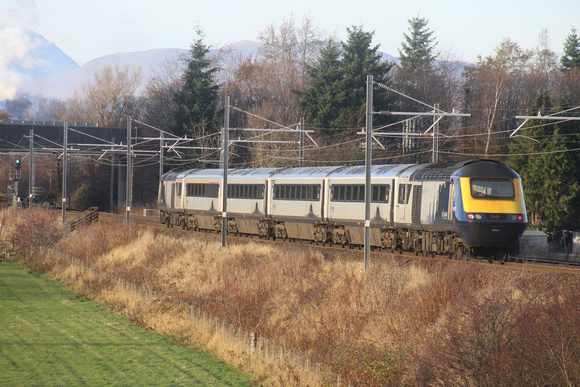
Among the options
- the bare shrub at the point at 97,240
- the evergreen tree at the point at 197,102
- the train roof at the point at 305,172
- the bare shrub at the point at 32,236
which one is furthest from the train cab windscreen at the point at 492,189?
the evergreen tree at the point at 197,102

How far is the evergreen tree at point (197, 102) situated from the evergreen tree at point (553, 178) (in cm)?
3345

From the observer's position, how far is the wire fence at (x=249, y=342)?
1295 centimetres

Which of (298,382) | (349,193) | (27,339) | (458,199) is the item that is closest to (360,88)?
(349,193)

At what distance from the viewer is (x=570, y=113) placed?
46.6 m

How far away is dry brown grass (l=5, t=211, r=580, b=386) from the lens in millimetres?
10461

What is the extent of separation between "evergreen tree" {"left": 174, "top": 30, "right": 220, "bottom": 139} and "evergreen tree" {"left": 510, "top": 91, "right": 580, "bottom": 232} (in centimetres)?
3345

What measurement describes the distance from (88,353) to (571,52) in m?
62.2

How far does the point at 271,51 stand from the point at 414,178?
55.3m

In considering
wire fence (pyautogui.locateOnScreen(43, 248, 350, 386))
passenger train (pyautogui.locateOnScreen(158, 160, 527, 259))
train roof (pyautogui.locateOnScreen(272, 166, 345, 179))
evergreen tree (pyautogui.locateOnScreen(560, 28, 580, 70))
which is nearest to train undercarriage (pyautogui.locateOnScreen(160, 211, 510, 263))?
passenger train (pyautogui.locateOnScreen(158, 160, 527, 259))

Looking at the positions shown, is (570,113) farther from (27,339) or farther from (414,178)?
(27,339)

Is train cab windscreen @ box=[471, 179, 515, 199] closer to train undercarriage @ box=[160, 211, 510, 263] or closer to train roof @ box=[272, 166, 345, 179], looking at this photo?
Result: train undercarriage @ box=[160, 211, 510, 263]

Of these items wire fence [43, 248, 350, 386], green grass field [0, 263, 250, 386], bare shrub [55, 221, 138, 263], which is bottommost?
green grass field [0, 263, 250, 386]

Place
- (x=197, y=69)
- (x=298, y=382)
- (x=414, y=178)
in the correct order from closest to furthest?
(x=298, y=382) → (x=414, y=178) → (x=197, y=69)

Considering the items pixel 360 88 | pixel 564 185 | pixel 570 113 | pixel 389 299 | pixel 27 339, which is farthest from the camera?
pixel 360 88
